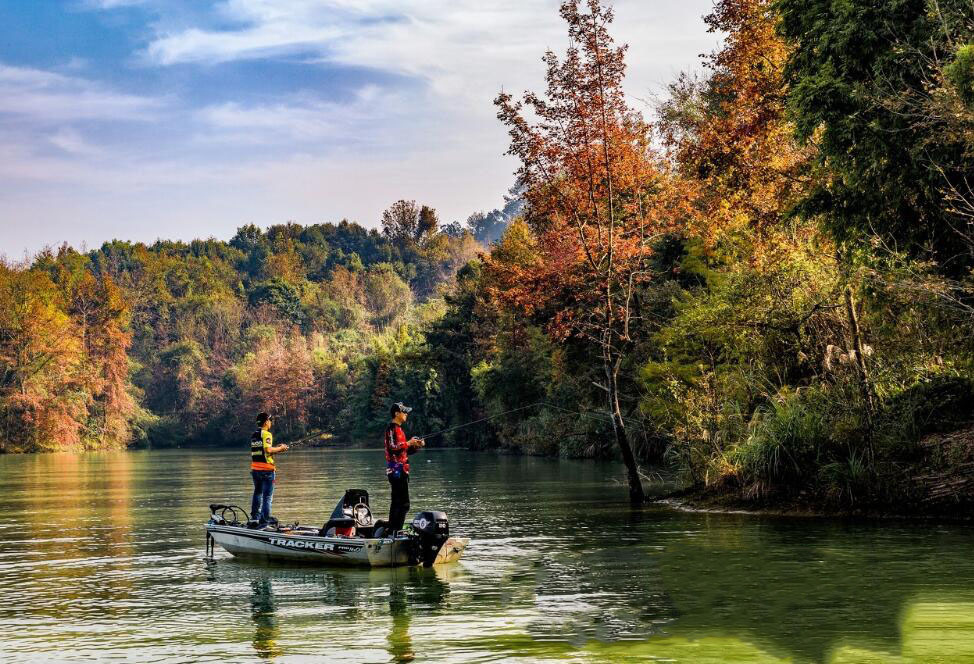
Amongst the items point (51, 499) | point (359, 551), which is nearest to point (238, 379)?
point (51, 499)

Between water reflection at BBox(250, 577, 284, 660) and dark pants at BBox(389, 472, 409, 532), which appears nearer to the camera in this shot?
water reflection at BBox(250, 577, 284, 660)

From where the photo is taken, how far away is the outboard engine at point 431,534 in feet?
61.7

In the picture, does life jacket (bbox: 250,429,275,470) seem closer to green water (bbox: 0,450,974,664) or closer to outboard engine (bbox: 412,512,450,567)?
green water (bbox: 0,450,974,664)

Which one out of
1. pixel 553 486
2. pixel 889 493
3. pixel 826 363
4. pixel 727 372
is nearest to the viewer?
pixel 889 493

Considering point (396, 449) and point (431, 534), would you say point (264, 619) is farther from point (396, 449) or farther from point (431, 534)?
point (396, 449)

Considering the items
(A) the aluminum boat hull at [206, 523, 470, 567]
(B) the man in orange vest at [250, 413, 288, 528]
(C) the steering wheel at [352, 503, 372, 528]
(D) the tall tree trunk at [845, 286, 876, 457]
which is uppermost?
(D) the tall tree trunk at [845, 286, 876, 457]

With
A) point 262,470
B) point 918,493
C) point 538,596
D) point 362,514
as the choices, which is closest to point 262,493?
point 262,470

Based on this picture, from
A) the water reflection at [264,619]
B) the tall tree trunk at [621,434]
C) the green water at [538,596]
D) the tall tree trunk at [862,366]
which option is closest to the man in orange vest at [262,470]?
the green water at [538,596]

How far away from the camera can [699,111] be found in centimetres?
4250

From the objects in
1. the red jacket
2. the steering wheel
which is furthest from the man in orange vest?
the red jacket

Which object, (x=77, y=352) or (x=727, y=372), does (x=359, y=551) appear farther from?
(x=77, y=352)

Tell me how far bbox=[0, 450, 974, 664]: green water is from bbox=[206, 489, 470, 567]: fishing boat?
0.30m

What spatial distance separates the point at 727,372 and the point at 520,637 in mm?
18542

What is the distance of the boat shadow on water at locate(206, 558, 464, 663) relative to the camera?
13320 mm
